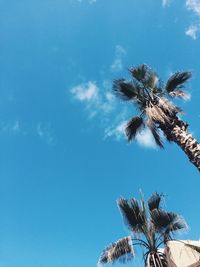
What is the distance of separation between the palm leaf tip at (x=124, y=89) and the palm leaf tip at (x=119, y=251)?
5.67m

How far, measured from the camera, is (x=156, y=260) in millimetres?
10641

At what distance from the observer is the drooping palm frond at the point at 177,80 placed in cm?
1295

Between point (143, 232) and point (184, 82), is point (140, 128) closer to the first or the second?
point (184, 82)

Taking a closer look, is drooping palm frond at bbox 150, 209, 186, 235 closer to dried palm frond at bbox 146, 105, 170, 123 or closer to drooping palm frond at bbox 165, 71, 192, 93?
dried palm frond at bbox 146, 105, 170, 123

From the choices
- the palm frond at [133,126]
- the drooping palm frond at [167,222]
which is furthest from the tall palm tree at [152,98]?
the drooping palm frond at [167,222]

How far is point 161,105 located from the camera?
11961 mm

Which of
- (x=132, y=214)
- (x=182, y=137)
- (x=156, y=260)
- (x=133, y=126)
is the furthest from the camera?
(x=133, y=126)

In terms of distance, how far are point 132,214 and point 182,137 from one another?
10.3 feet

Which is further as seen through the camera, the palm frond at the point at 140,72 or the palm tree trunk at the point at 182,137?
the palm frond at the point at 140,72

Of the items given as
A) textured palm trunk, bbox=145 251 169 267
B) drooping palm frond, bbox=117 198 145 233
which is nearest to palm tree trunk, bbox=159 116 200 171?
drooping palm frond, bbox=117 198 145 233

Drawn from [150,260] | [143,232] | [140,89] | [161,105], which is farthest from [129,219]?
[140,89]

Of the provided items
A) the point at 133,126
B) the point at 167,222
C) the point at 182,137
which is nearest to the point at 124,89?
the point at 133,126

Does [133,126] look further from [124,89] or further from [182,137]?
[182,137]

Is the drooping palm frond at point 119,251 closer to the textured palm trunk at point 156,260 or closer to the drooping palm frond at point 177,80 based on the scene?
the textured palm trunk at point 156,260
